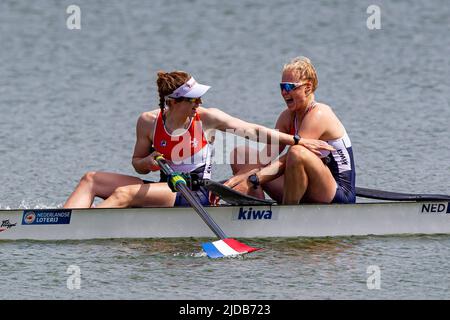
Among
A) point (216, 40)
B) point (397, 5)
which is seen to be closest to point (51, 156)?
point (216, 40)

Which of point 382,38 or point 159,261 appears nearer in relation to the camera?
point 159,261

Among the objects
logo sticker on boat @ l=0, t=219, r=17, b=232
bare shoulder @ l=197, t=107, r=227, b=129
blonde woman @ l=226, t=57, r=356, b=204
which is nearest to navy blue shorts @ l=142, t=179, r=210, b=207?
blonde woman @ l=226, t=57, r=356, b=204

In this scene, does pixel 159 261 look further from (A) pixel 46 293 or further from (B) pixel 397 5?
(B) pixel 397 5

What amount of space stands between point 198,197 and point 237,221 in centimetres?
49

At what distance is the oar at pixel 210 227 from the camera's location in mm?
13195

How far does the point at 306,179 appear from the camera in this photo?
13500 mm

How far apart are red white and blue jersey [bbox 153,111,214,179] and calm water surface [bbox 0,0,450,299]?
0.83 metres

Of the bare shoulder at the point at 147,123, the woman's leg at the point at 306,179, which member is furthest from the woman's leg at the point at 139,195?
the woman's leg at the point at 306,179

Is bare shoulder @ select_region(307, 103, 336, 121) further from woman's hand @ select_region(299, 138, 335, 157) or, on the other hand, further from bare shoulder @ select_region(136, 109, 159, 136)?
bare shoulder @ select_region(136, 109, 159, 136)

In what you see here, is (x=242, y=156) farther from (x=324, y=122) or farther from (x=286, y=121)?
(x=324, y=122)

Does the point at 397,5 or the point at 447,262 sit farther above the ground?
the point at 397,5

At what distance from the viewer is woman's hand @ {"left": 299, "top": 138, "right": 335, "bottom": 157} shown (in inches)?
531

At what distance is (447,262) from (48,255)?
4018 mm

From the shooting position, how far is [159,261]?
1309 cm
